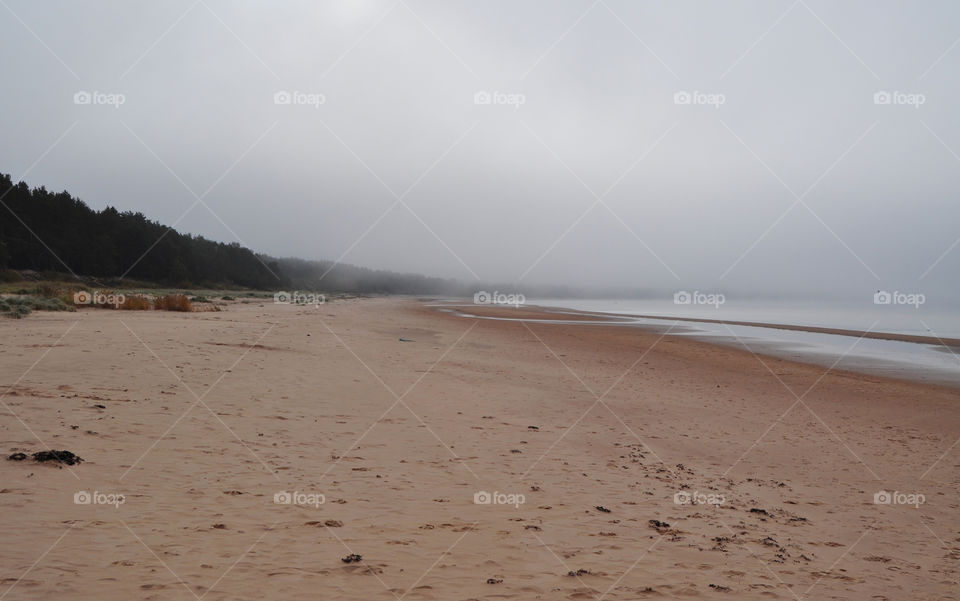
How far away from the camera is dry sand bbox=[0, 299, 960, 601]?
4.39 metres

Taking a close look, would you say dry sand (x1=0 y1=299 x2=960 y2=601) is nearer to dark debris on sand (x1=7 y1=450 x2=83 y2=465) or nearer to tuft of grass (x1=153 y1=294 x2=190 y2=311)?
dark debris on sand (x1=7 y1=450 x2=83 y2=465)

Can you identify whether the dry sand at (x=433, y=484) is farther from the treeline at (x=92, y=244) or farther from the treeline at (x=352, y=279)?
the treeline at (x=352, y=279)

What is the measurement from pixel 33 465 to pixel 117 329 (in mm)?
11446

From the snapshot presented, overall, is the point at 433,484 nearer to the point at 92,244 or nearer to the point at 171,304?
the point at 171,304

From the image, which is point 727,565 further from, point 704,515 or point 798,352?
point 798,352

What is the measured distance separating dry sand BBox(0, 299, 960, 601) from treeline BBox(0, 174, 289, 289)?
39911mm

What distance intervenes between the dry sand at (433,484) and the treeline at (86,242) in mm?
39911

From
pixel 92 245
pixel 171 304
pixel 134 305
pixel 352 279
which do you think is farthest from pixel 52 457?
pixel 352 279

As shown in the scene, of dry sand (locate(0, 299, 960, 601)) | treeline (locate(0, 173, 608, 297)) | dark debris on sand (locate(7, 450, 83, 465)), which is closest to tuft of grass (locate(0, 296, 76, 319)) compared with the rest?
dry sand (locate(0, 299, 960, 601))

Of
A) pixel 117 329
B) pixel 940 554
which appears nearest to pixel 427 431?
pixel 940 554

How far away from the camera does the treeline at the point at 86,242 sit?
45.2 meters

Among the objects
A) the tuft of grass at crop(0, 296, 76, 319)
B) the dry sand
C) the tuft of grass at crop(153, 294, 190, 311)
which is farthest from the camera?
the tuft of grass at crop(153, 294, 190, 311)

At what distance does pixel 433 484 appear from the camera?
6.66 meters

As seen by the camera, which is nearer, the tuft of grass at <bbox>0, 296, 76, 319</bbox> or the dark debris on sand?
the dark debris on sand
